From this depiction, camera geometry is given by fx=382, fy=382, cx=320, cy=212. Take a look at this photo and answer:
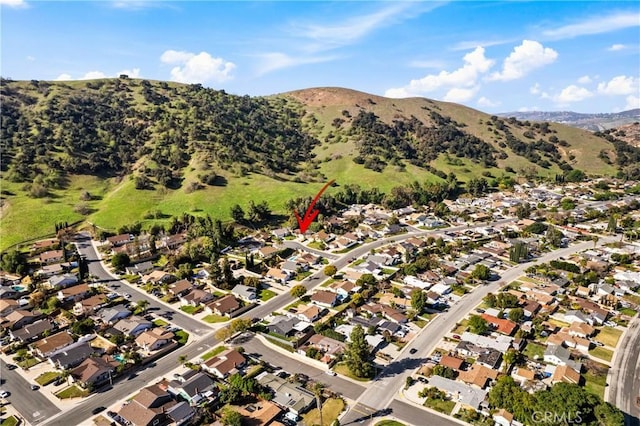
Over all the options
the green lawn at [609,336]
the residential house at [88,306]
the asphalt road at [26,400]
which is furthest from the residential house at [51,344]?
the green lawn at [609,336]

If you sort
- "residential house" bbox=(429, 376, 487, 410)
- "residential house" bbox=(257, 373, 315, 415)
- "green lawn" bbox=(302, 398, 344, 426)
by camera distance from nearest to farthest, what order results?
"green lawn" bbox=(302, 398, 344, 426) → "residential house" bbox=(257, 373, 315, 415) → "residential house" bbox=(429, 376, 487, 410)

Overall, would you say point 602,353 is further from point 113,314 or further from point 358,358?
point 113,314

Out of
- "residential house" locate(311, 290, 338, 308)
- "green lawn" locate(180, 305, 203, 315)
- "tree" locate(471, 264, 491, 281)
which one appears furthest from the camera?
"tree" locate(471, 264, 491, 281)

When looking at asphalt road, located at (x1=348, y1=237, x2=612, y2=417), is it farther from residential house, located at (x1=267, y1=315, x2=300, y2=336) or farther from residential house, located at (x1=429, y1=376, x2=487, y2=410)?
residential house, located at (x1=267, y1=315, x2=300, y2=336)

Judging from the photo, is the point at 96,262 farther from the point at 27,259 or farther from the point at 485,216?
the point at 485,216

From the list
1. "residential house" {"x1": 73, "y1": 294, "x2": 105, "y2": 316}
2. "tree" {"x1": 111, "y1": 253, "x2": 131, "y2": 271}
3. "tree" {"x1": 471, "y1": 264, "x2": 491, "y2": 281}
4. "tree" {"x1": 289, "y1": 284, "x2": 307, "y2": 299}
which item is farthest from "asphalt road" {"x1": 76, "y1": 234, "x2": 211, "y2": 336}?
"tree" {"x1": 471, "y1": 264, "x2": 491, "y2": 281}

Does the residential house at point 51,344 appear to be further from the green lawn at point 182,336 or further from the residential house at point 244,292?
the residential house at point 244,292

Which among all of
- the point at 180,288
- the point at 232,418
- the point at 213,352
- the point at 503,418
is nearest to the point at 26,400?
the point at 213,352
